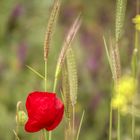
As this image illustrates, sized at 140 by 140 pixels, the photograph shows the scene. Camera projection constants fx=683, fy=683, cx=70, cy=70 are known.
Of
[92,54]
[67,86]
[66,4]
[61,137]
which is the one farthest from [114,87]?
[66,4]

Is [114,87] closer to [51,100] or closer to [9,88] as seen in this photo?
[51,100]

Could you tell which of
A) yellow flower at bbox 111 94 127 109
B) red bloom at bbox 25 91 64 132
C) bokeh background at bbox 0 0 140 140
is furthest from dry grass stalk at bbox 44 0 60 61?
bokeh background at bbox 0 0 140 140

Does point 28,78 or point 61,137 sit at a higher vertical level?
point 28,78

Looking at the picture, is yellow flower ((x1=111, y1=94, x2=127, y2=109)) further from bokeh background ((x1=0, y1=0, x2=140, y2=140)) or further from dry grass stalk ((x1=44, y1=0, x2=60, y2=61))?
bokeh background ((x1=0, y1=0, x2=140, y2=140))

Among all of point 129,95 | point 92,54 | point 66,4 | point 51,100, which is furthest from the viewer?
point 66,4

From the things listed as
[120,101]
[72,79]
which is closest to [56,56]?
[120,101]

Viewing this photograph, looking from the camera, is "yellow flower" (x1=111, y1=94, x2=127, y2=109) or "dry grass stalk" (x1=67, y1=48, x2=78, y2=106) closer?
"dry grass stalk" (x1=67, y1=48, x2=78, y2=106)

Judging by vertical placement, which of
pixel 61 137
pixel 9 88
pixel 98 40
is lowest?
Result: pixel 61 137
